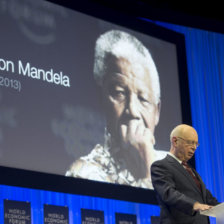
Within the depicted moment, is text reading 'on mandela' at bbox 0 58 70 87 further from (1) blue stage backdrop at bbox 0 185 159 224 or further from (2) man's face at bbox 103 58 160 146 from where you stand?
(1) blue stage backdrop at bbox 0 185 159 224

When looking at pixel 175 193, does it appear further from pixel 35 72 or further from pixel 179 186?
pixel 35 72

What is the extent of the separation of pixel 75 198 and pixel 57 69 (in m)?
1.21

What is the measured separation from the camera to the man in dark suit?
126 inches

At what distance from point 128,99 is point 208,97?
4.91 ft

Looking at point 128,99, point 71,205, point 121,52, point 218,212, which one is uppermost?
point 121,52

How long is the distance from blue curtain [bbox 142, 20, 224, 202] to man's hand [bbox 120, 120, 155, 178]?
103cm

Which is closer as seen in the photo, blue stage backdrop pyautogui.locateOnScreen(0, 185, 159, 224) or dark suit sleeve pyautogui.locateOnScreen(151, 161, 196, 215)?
dark suit sleeve pyautogui.locateOnScreen(151, 161, 196, 215)

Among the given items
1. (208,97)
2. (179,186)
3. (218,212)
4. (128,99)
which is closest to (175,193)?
(179,186)

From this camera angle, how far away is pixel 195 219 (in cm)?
330

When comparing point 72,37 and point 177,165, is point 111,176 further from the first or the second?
point 177,165

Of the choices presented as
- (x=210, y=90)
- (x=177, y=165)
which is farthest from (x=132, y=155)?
(x=177, y=165)

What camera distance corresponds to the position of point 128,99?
6.12 meters

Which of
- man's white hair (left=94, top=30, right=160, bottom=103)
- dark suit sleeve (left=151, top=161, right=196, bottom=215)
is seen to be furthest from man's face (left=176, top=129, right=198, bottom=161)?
man's white hair (left=94, top=30, right=160, bottom=103)

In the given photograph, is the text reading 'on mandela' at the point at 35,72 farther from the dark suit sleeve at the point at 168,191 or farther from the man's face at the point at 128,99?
the dark suit sleeve at the point at 168,191
